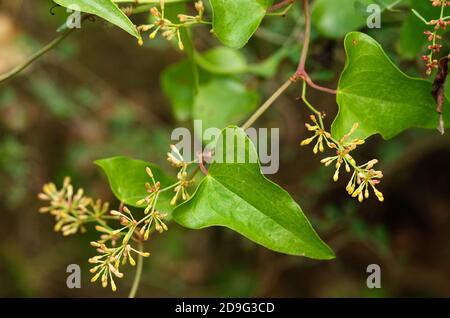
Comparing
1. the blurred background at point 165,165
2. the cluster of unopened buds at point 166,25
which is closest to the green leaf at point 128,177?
the cluster of unopened buds at point 166,25

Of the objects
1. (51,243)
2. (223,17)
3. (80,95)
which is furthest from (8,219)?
(223,17)

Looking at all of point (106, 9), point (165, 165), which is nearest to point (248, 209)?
point (106, 9)

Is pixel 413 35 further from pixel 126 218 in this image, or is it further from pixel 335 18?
pixel 126 218

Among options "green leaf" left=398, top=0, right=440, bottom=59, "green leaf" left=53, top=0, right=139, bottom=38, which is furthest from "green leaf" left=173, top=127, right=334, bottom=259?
"green leaf" left=398, top=0, right=440, bottom=59

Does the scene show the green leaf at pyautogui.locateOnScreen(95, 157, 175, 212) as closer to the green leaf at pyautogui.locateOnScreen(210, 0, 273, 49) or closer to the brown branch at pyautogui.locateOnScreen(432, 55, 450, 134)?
the green leaf at pyautogui.locateOnScreen(210, 0, 273, 49)

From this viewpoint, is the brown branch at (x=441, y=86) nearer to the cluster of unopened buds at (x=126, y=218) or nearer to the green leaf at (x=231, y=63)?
the cluster of unopened buds at (x=126, y=218)
